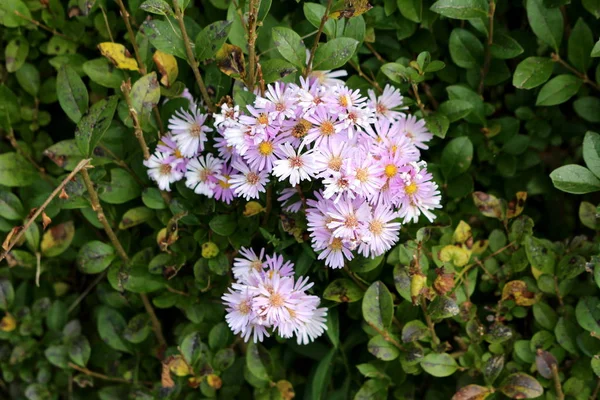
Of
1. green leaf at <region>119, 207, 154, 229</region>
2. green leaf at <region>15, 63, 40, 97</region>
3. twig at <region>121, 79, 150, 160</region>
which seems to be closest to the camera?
twig at <region>121, 79, 150, 160</region>

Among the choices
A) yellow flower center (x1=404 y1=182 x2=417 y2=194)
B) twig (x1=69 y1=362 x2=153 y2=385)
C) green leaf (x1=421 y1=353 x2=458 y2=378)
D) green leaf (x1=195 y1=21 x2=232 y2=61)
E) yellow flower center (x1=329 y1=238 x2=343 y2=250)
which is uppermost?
green leaf (x1=195 y1=21 x2=232 y2=61)

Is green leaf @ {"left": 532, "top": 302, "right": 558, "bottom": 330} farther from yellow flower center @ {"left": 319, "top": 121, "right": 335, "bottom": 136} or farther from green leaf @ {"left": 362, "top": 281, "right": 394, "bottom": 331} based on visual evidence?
yellow flower center @ {"left": 319, "top": 121, "right": 335, "bottom": 136}

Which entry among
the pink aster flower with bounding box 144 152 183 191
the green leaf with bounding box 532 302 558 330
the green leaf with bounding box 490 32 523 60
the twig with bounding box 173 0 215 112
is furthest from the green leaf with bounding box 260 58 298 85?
the green leaf with bounding box 532 302 558 330

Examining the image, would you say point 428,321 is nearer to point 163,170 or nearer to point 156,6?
point 163,170

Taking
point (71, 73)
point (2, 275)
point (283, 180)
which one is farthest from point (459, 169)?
point (2, 275)

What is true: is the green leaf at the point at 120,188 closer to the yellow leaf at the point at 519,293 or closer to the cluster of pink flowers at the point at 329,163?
the cluster of pink flowers at the point at 329,163

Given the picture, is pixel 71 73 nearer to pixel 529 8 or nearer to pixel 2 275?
pixel 2 275
